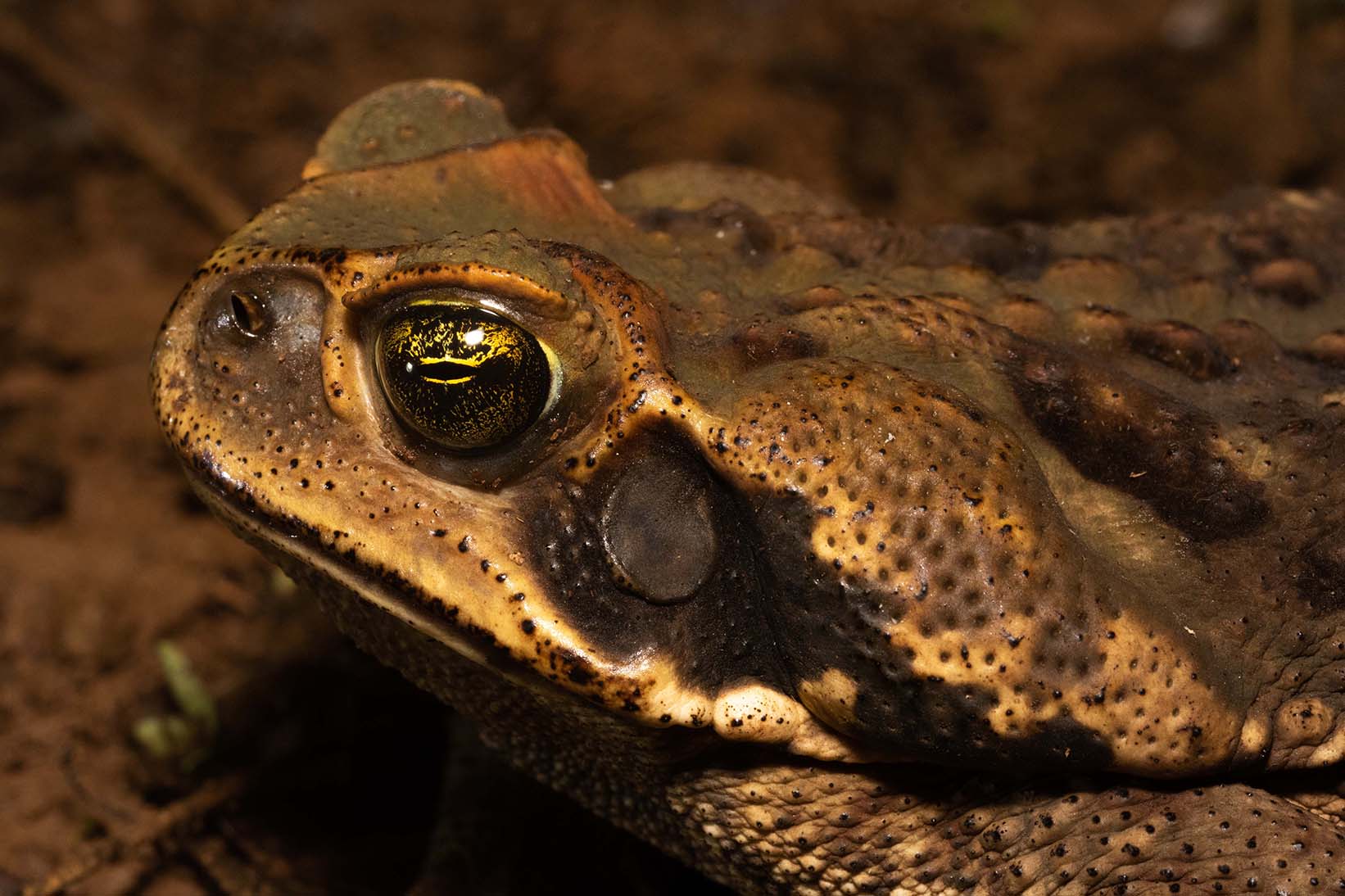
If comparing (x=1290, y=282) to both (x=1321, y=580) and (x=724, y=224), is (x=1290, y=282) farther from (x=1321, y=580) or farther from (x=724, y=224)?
(x=724, y=224)

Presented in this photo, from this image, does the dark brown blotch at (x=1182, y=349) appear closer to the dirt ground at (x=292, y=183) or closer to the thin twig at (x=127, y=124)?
the dirt ground at (x=292, y=183)

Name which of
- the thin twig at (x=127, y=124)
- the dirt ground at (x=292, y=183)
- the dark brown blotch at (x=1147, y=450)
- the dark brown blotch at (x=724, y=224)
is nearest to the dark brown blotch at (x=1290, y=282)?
the dark brown blotch at (x=1147, y=450)

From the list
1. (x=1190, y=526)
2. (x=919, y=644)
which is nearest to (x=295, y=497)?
(x=919, y=644)

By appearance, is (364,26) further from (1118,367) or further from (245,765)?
(1118,367)

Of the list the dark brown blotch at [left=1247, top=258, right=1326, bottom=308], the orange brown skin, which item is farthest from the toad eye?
the dark brown blotch at [left=1247, top=258, right=1326, bottom=308]

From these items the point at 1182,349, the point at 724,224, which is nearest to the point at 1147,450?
the point at 1182,349
